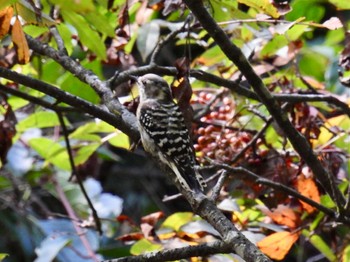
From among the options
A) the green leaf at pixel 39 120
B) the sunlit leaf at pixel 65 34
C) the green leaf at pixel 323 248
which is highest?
the sunlit leaf at pixel 65 34

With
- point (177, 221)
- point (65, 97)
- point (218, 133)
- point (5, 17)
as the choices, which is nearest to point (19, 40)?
point (5, 17)

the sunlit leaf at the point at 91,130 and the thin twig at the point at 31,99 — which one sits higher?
the thin twig at the point at 31,99

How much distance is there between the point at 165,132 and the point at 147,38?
0.52m

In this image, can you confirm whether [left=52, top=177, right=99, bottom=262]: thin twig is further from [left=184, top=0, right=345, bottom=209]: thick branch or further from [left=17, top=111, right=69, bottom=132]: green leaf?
[left=184, top=0, right=345, bottom=209]: thick branch

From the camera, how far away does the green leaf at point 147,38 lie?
8.30 feet

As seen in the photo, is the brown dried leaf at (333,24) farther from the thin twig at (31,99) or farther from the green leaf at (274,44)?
the thin twig at (31,99)

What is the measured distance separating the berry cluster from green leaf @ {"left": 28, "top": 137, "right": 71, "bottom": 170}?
0.54 meters

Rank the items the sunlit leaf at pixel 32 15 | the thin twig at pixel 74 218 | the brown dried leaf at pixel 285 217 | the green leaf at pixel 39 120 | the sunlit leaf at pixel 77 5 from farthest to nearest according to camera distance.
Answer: the thin twig at pixel 74 218 → the green leaf at pixel 39 120 → the brown dried leaf at pixel 285 217 → the sunlit leaf at pixel 32 15 → the sunlit leaf at pixel 77 5

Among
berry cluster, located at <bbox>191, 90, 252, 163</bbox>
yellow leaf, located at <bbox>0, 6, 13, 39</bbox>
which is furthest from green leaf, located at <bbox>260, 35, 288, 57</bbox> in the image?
yellow leaf, located at <bbox>0, 6, 13, 39</bbox>

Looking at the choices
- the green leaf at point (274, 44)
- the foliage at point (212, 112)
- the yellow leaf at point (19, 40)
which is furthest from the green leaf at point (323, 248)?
the yellow leaf at point (19, 40)

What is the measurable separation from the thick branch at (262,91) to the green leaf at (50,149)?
3.67ft

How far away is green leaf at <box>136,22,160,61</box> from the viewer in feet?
8.30

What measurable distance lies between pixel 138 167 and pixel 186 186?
9.32ft

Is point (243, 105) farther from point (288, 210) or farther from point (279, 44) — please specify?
point (288, 210)
